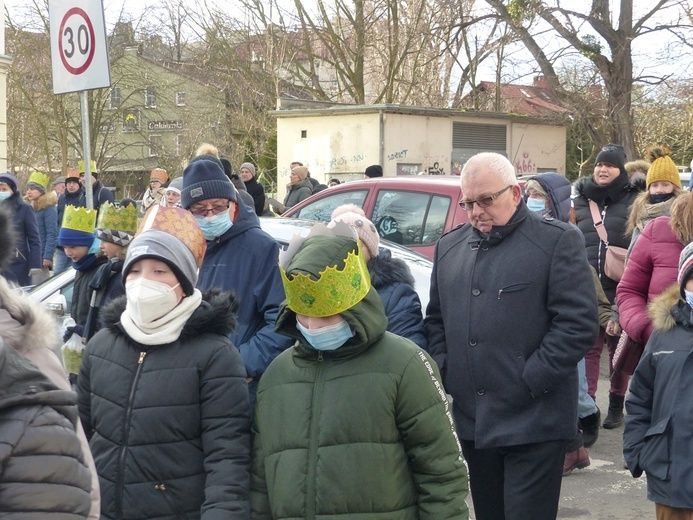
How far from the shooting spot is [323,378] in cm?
337

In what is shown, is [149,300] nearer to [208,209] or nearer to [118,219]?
[208,209]

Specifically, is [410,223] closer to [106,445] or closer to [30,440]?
[106,445]

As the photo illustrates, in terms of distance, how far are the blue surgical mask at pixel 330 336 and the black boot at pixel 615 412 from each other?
5501mm

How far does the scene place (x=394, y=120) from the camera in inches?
924

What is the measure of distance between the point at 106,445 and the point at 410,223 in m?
6.70

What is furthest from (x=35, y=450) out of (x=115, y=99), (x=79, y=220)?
(x=115, y=99)

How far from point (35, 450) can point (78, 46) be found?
586 centimetres

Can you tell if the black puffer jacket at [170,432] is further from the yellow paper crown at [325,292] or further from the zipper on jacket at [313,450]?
the yellow paper crown at [325,292]

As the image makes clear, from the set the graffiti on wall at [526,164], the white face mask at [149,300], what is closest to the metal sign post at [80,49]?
the white face mask at [149,300]

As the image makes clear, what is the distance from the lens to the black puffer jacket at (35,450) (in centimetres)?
204

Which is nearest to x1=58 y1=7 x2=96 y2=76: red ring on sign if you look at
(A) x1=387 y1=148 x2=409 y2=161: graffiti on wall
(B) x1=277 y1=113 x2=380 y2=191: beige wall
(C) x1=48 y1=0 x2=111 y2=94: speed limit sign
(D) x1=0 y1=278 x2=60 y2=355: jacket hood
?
(C) x1=48 y1=0 x2=111 y2=94: speed limit sign

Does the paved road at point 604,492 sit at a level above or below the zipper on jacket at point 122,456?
below

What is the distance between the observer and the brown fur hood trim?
4.48 meters

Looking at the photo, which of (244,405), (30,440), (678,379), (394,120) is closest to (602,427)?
(678,379)
